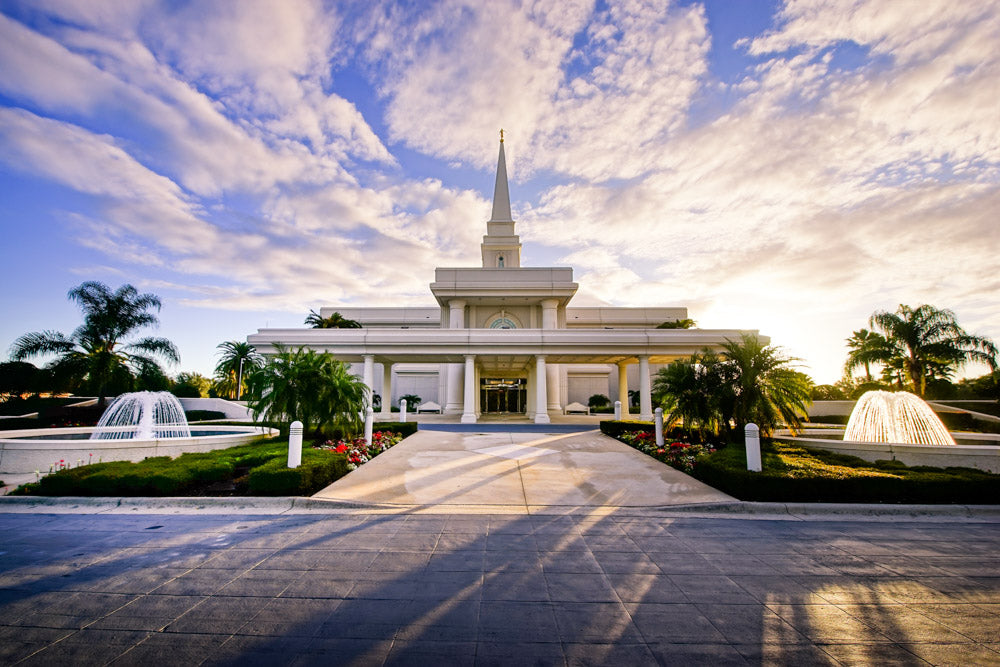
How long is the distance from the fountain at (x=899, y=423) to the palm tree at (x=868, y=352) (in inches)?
745

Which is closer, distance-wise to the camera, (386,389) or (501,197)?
(386,389)

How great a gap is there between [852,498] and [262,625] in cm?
994

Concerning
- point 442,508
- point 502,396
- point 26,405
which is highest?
point 502,396

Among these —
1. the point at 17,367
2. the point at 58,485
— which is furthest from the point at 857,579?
the point at 17,367

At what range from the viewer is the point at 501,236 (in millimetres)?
41156

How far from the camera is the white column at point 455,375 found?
34.0m

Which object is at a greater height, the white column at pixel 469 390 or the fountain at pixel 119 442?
the white column at pixel 469 390

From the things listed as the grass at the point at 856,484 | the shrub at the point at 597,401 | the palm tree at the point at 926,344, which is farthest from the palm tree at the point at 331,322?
the palm tree at the point at 926,344

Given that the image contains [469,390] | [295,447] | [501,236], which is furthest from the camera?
[501,236]

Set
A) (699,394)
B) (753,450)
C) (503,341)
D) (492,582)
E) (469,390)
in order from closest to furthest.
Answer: (492,582)
(753,450)
(699,394)
(503,341)
(469,390)

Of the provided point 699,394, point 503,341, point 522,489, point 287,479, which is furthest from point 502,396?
point 287,479

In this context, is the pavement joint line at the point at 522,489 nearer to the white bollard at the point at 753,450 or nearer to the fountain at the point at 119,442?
the white bollard at the point at 753,450

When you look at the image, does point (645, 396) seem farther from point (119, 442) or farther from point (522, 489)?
point (119, 442)

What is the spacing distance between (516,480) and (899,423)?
1413 centimetres
